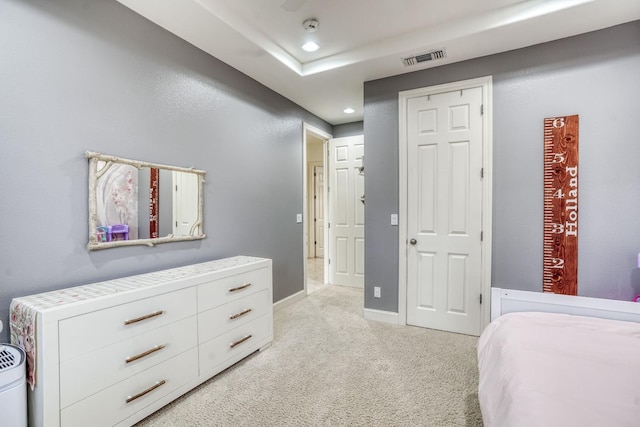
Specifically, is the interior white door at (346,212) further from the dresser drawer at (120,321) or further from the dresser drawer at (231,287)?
the dresser drawer at (120,321)

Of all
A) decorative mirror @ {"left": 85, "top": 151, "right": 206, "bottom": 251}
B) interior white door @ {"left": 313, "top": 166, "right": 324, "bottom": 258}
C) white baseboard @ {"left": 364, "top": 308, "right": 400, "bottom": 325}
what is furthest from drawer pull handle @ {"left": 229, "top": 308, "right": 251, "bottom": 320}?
interior white door @ {"left": 313, "top": 166, "right": 324, "bottom": 258}

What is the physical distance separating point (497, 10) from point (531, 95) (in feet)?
2.59

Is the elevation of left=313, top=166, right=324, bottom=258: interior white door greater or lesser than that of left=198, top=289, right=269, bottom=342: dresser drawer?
greater

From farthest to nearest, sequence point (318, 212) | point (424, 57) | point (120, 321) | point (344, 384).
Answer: point (318, 212), point (424, 57), point (344, 384), point (120, 321)

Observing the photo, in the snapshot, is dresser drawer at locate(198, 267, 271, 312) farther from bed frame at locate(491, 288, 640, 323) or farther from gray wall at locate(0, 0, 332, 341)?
bed frame at locate(491, 288, 640, 323)

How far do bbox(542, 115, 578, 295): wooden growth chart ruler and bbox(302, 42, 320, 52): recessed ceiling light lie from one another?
7.02ft

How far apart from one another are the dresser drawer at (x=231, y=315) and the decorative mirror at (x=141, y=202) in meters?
0.69

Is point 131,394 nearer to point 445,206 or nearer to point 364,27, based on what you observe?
point 445,206

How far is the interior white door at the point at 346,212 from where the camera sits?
4.57 meters

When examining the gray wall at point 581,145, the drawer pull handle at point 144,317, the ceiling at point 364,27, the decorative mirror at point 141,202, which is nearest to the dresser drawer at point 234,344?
the drawer pull handle at point 144,317

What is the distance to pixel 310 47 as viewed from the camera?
2.78 meters

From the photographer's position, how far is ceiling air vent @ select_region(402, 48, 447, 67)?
2682mm

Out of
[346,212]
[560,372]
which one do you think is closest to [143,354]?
[560,372]

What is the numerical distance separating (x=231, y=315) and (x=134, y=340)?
27.5 inches
